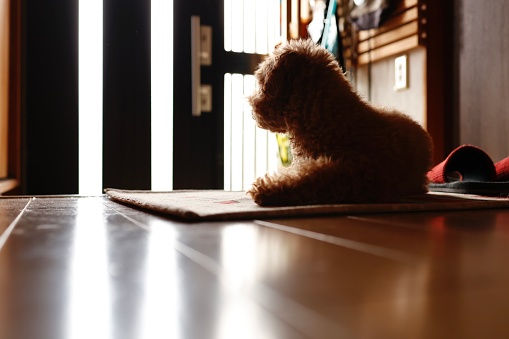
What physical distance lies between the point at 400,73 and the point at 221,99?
1048 mm

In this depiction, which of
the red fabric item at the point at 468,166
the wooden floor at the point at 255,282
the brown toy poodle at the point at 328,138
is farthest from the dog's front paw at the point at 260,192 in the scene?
the red fabric item at the point at 468,166

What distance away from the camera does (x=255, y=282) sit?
37 cm

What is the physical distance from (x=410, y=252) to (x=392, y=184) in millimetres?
523

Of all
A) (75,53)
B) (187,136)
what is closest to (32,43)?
(75,53)

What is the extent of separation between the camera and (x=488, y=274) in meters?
0.40

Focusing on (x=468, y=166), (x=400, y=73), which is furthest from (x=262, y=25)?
(x=468, y=166)

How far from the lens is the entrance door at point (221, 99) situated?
8.89ft

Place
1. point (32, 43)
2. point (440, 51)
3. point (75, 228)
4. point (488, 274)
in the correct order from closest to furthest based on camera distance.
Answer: point (488, 274)
point (75, 228)
point (440, 51)
point (32, 43)

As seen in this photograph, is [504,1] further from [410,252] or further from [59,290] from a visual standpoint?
[59,290]

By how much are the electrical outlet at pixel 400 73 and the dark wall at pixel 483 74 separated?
22 cm

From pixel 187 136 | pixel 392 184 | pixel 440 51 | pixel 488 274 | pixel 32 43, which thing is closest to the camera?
pixel 488 274

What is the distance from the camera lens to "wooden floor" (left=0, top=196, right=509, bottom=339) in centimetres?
27

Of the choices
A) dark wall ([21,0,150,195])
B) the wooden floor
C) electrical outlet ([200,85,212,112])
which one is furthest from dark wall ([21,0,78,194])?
the wooden floor

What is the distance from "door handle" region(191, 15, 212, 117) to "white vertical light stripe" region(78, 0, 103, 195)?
497 mm
